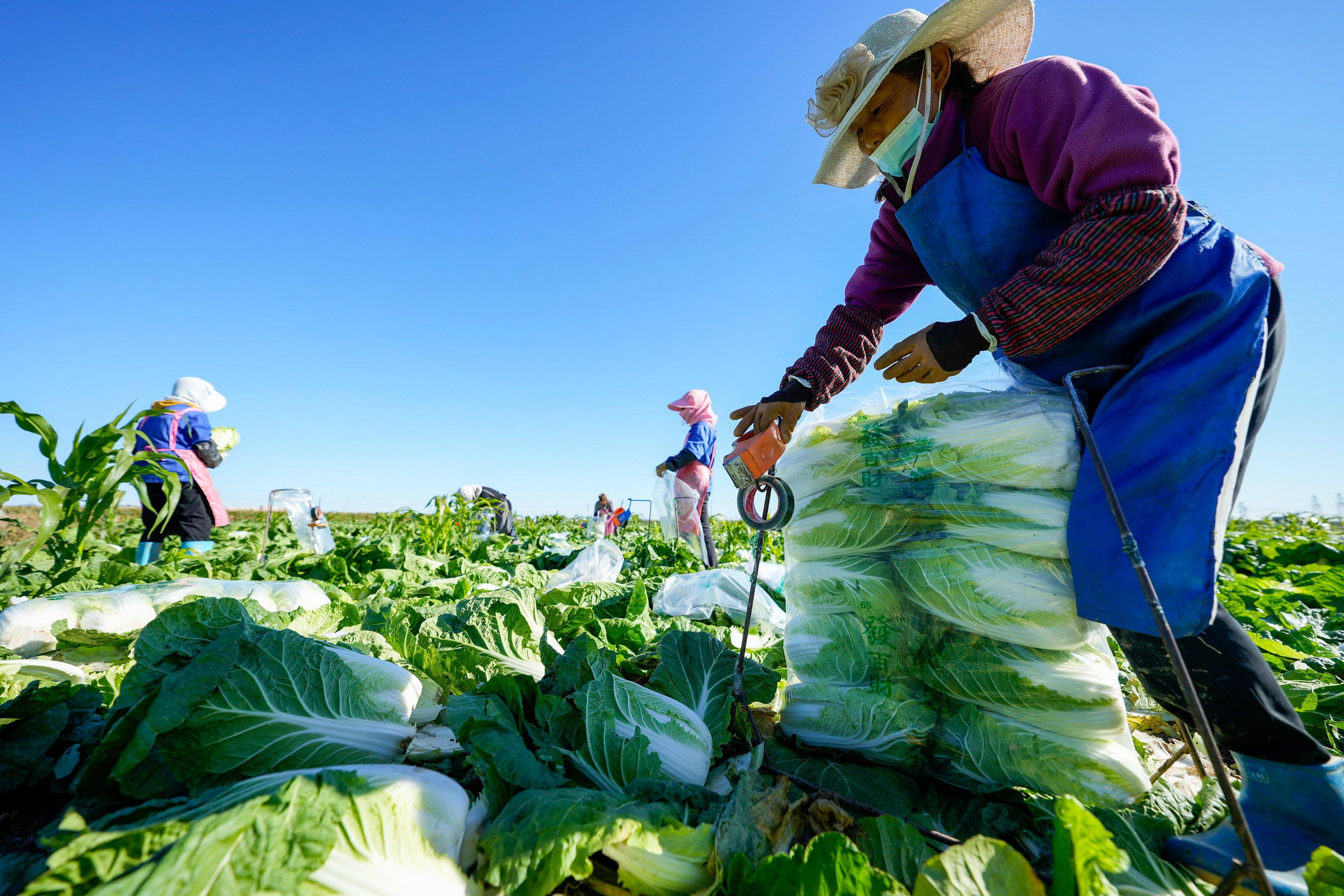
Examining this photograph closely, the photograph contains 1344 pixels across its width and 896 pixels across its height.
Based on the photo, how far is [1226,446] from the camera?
4.09ft

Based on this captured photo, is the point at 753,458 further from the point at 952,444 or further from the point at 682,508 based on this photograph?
the point at 682,508

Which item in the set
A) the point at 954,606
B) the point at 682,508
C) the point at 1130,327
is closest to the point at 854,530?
the point at 954,606

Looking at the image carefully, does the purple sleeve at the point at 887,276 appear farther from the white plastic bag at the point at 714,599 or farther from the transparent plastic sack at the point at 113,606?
the transparent plastic sack at the point at 113,606

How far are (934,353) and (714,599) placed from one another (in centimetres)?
220

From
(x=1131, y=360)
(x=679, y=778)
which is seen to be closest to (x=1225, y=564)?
(x=1131, y=360)

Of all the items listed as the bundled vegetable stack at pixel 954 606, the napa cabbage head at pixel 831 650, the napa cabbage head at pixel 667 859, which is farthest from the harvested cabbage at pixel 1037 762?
the napa cabbage head at pixel 667 859

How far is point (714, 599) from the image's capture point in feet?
11.3

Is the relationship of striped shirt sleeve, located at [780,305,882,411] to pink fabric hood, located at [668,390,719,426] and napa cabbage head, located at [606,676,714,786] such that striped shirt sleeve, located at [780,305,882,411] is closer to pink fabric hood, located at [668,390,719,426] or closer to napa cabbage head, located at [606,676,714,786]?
napa cabbage head, located at [606,676,714,786]

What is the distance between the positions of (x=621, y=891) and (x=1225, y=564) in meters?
9.71

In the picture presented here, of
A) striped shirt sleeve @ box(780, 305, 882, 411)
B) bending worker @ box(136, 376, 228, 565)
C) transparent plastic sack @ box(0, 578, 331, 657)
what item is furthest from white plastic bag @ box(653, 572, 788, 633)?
bending worker @ box(136, 376, 228, 565)

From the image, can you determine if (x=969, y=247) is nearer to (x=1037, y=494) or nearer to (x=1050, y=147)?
(x=1050, y=147)

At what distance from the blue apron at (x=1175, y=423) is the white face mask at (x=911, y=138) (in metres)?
0.68

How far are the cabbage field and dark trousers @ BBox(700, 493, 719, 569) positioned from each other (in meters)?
4.18

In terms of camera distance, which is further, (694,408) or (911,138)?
(694,408)
